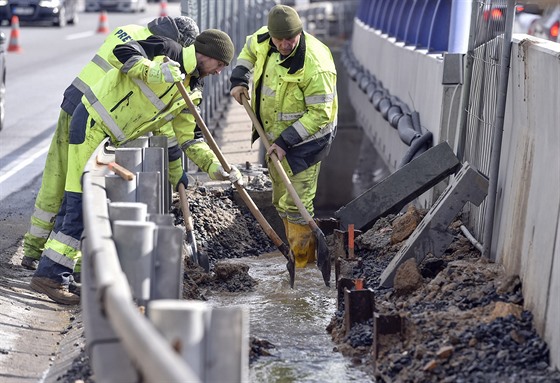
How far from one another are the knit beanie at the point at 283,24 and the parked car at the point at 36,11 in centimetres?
2567

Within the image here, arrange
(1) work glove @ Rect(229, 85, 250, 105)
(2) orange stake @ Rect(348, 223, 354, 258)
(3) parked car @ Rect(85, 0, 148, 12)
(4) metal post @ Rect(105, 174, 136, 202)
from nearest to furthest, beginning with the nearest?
(4) metal post @ Rect(105, 174, 136, 202) → (2) orange stake @ Rect(348, 223, 354, 258) → (1) work glove @ Rect(229, 85, 250, 105) → (3) parked car @ Rect(85, 0, 148, 12)

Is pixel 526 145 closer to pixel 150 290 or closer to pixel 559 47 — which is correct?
pixel 559 47

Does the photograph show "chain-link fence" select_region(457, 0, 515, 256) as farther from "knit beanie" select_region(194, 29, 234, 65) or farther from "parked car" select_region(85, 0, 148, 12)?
"parked car" select_region(85, 0, 148, 12)

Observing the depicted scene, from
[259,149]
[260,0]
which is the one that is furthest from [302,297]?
[260,0]

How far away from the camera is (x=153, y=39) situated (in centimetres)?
764

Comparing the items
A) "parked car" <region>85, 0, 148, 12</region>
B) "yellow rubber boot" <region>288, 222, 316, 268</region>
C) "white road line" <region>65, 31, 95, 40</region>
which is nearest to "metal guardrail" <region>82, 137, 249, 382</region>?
"yellow rubber boot" <region>288, 222, 316, 268</region>

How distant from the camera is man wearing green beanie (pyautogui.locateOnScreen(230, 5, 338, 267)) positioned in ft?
28.0

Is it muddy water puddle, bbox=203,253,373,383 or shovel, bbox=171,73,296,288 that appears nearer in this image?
muddy water puddle, bbox=203,253,373,383

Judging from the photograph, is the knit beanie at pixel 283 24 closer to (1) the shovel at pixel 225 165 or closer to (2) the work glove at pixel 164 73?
(1) the shovel at pixel 225 165

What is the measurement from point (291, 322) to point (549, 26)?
42.4 ft

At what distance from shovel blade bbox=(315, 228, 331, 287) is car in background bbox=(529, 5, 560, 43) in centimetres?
1050

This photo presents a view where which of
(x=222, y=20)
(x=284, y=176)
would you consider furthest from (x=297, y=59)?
(x=222, y=20)

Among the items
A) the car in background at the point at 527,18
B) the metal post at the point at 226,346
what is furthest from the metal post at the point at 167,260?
the car in background at the point at 527,18

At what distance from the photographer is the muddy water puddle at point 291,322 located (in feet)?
20.1
